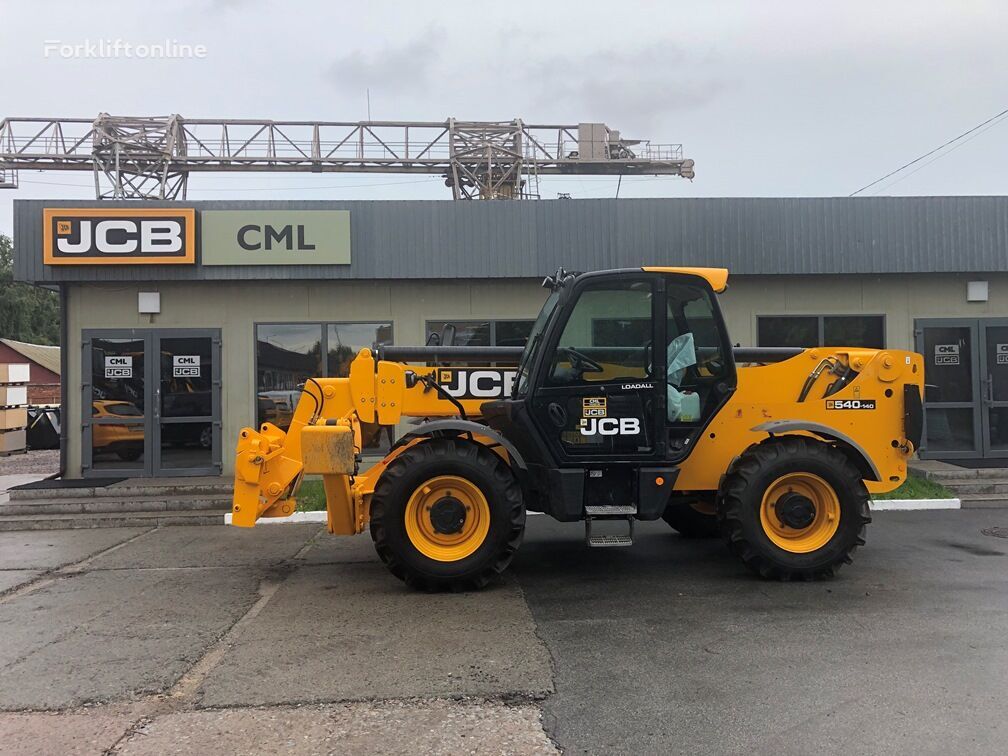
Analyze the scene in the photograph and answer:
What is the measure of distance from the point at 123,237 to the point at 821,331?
1113 cm

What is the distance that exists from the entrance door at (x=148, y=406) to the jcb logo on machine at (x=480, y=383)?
614 centimetres

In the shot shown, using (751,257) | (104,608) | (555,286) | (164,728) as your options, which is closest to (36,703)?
(164,728)

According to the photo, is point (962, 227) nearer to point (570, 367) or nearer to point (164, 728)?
point (570, 367)

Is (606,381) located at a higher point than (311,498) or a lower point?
Result: higher

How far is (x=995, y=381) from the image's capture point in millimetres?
11664

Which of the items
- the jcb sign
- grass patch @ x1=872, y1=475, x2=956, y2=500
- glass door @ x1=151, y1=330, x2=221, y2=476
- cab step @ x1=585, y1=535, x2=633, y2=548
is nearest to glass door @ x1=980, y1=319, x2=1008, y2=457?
grass patch @ x1=872, y1=475, x2=956, y2=500

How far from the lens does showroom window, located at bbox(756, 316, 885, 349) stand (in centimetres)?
1171

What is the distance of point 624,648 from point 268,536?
5097 millimetres

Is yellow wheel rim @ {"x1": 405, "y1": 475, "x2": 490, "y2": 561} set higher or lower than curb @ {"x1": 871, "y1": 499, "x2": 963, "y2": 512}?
higher

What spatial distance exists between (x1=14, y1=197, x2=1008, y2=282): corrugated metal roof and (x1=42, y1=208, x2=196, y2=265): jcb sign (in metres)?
0.25

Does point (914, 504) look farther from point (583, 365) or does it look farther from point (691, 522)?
point (583, 365)

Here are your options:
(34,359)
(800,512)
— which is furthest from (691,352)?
(34,359)

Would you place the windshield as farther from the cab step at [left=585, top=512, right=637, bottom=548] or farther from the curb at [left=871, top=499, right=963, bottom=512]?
the curb at [left=871, top=499, right=963, bottom=512]

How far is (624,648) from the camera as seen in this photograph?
4.48 meters
